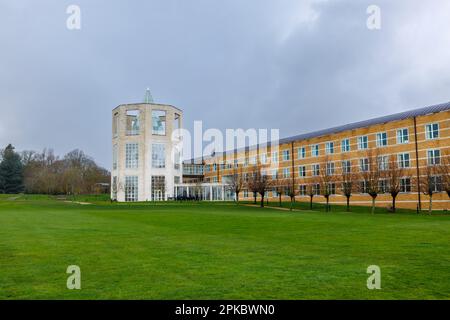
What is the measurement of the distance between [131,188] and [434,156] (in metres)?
52.6

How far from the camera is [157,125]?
271 ft

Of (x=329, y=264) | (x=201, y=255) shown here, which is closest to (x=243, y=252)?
(x=201, y=255)

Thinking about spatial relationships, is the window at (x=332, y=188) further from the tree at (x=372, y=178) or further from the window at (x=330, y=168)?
the tree at (x=372, y=178)

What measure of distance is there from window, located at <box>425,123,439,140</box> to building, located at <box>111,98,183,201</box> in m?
47.7

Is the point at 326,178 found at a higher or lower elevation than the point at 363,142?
lower

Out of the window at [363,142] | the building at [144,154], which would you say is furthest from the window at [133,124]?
the window at [363,142]

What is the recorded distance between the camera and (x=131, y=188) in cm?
8050

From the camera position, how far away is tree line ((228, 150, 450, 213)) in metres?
42.3

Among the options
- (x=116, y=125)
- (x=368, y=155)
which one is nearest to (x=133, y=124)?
(x=116, y=125)

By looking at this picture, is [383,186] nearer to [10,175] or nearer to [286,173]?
[286,173]

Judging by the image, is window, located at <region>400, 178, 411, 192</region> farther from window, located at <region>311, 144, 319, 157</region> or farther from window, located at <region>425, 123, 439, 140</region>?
window, located at <region>311, 144, 319, 157</region>

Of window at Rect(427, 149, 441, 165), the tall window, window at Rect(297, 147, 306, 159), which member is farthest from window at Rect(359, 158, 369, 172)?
the tall window
